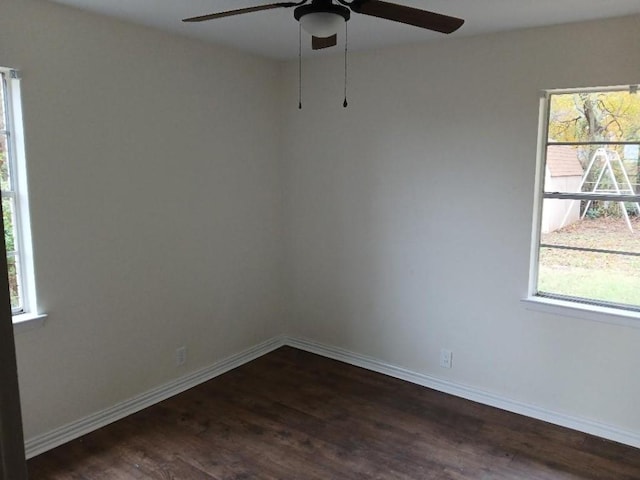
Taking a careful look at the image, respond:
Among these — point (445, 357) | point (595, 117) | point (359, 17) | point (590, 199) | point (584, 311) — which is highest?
point (359, 17)

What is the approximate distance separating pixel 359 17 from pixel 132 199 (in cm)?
172

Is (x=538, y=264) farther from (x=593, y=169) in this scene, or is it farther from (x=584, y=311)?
(x=593, y=169)

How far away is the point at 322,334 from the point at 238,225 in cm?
116

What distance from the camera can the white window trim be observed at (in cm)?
253

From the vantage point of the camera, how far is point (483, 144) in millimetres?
3195

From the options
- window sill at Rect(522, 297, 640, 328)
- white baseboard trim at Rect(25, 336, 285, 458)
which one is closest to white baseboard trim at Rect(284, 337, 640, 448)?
white baseboard trim at Rect(25, 336, 285, 458)

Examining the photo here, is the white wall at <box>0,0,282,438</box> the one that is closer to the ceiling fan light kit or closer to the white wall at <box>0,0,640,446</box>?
the white wall at <box>0,0,640,446</box>

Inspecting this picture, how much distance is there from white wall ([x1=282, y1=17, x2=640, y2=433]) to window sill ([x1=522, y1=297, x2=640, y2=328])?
4cm

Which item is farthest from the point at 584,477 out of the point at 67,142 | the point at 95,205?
the point at 67,142

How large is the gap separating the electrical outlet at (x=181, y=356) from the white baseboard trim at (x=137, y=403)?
0.36 feet

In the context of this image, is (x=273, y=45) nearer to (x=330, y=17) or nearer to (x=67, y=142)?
(x=67, y=142)

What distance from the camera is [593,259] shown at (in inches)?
119

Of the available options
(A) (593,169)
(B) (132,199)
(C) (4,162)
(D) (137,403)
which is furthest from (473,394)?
(C) (4,162)

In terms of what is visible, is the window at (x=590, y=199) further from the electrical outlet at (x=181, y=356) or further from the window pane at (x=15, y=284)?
the window pane at (x=15, y=284)
